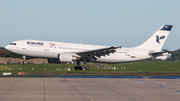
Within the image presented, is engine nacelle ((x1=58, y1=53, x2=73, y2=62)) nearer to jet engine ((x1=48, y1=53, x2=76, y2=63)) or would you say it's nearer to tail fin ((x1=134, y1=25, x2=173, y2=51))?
jet engine ((x1=48, y1=53, x2=76, y2=63))

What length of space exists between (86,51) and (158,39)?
52.3 ft

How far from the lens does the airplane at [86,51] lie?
40906 millimetres

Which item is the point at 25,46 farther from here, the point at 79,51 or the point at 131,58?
the point at 131,58

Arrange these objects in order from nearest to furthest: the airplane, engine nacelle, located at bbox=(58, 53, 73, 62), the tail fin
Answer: engine nacelle, located at bbox=(58, 53, 73, 62), the airplane, the tail fin

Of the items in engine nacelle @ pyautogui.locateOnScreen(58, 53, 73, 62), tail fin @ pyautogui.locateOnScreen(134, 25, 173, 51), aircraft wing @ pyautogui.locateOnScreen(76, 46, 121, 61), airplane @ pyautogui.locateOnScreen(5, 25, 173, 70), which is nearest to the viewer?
engine nacelle @ pyautogui.locateOnScreen(58, 53, 73, 62)

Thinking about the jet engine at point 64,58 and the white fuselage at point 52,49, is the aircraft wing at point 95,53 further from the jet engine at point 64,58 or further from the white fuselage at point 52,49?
the jet engine at point 64,58

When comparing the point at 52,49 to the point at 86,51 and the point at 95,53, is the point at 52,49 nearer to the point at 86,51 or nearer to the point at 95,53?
the point at 86,51

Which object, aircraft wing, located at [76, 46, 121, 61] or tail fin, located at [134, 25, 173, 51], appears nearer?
aircraft wing, located at [76, 46, 121, 61]

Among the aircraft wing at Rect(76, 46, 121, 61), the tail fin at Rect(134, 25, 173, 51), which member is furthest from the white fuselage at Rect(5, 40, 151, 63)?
the tail fin at Rect(134, 25, 173, 51)

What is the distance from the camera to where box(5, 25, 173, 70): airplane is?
1610 inches

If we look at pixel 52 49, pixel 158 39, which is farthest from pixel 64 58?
pixel 158 39

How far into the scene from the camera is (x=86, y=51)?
40.8m
